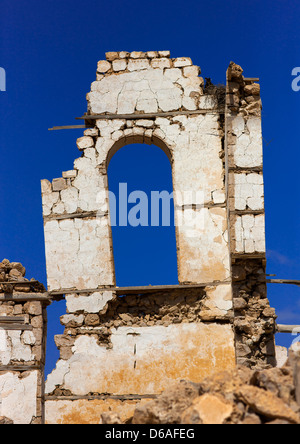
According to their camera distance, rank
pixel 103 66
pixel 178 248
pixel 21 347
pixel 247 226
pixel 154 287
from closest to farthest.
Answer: pixel 247 226 → pixel 154 287 → pixel 178 248 → pixel 21 347 → pixel 103 66

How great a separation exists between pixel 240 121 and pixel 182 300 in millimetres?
2781

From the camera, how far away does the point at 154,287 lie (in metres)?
9.58

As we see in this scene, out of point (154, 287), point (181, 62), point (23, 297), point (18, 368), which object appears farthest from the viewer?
point (181, 62)

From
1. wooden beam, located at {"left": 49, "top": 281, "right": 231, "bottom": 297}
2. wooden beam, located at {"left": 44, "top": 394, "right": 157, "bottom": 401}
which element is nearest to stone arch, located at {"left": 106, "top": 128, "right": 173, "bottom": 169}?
wooden beam, located at {"left": 49, "top": 281, "right": 231, "bottom": 297}

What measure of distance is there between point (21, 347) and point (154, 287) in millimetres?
2269

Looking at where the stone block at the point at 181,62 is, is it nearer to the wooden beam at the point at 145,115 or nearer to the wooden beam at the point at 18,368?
the wooden beam at the point at 145,115

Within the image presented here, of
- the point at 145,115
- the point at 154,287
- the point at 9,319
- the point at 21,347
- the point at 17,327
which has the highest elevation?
the point at 145,115

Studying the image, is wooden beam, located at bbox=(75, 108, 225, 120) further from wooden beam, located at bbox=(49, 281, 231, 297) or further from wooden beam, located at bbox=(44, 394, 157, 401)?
wooden beam, located at bbox=(44, 394, 157, 401)

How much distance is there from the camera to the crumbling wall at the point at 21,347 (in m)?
9.69

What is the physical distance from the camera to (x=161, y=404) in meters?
5.88

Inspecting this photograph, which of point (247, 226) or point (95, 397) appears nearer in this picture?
point (95, 397)

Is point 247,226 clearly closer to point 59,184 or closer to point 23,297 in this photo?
point 59,184

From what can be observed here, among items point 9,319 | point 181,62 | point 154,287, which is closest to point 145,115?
point 181,62

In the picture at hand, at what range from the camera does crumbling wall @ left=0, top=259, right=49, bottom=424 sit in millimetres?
9688
